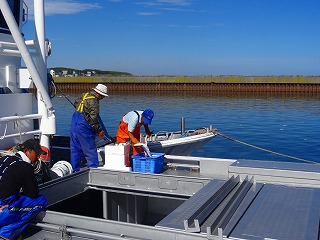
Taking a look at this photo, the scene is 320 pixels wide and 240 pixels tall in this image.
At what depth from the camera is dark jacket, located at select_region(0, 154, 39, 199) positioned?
4250 millimetres

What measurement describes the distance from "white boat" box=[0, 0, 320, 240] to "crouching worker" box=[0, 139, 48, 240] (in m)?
0.18

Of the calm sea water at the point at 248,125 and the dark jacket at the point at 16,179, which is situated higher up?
the dark jacket at the point at 16,179

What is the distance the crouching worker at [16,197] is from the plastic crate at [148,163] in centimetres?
250

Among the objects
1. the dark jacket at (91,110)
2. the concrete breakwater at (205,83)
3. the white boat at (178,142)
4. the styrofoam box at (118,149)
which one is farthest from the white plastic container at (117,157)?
the concrete breakwater at (205,83)

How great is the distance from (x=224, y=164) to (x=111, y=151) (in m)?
1.91

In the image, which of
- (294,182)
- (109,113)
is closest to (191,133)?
(294,182)

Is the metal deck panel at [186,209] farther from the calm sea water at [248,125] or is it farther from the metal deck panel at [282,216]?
the calm sea water at [248,125]

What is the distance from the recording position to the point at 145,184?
20.8ft

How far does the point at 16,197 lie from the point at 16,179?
19cm


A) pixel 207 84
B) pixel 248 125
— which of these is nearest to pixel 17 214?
pixel 248 125

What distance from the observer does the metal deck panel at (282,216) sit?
12.5 feet

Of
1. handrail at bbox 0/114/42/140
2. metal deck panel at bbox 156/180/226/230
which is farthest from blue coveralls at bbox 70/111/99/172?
metal deck panel at bbox 156/180/226/230

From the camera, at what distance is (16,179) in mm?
4285

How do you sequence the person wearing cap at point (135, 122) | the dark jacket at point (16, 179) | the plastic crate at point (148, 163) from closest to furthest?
1. the dark jacket at point (16, 179)
2. the plastic crate at point (148, 163)
3. the person wearing cap at point (135, 122)
